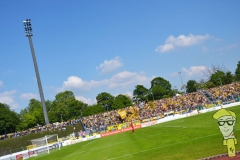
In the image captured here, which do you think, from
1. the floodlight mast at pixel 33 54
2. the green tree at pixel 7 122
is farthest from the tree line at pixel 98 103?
the floodlight mast at pixel 33 54

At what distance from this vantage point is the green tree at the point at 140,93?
451 feet

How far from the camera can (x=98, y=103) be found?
134125 millimetres

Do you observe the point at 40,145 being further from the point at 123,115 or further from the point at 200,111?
the point at 200,111

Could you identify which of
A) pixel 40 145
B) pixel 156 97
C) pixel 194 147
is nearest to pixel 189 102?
pixel 40 145

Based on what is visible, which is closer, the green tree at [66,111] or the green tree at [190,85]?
the green tree at [66,111]

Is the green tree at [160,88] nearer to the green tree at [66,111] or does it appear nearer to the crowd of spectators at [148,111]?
the green tree at [66,111]

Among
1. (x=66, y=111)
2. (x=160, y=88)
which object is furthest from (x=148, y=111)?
(x=66, y=111)

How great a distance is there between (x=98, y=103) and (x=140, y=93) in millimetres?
22589

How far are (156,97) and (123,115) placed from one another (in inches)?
2537

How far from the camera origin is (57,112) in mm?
129125

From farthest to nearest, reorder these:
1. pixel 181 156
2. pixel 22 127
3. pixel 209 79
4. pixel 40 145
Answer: pixel 209 79
pixel 22 127
pixel 40 145
pixel 181 156

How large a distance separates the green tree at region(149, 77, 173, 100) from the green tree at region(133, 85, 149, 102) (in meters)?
3.84

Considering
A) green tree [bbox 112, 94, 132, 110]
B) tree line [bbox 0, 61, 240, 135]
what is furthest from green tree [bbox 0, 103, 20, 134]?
green tree [bbox 112, 94, 132, 110]

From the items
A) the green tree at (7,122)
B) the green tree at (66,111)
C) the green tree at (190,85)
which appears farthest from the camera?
the green tree at (190,85)
